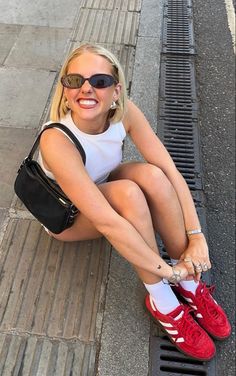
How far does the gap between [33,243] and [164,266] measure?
3.12ft

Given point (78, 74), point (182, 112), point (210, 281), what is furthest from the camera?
point (182, 112)

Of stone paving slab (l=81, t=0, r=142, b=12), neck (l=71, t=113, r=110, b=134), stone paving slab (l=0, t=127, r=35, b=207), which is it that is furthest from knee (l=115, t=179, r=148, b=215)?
stone paving slab (l=81, t=0, r=142, b=12)

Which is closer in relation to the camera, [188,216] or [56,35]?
[188,216]

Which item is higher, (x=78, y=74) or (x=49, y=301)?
(x=78, y=74)

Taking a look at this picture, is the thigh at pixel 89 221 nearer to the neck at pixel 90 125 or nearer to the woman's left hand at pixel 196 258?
the neck at pixel 90 125

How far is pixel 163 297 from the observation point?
242cm

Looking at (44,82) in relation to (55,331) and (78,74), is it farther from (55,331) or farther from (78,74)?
(55,331)

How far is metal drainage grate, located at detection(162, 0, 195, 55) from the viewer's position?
4.75 metres

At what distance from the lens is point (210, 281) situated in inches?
111

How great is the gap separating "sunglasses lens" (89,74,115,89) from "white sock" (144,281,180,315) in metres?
1.01

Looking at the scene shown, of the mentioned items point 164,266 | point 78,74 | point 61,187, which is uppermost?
point 78,74

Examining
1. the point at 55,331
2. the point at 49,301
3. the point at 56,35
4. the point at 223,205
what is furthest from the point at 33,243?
the point at 56,35

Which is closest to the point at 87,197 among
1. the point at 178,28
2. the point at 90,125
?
the point at 90,125

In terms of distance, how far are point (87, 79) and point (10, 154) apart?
1.46 m
